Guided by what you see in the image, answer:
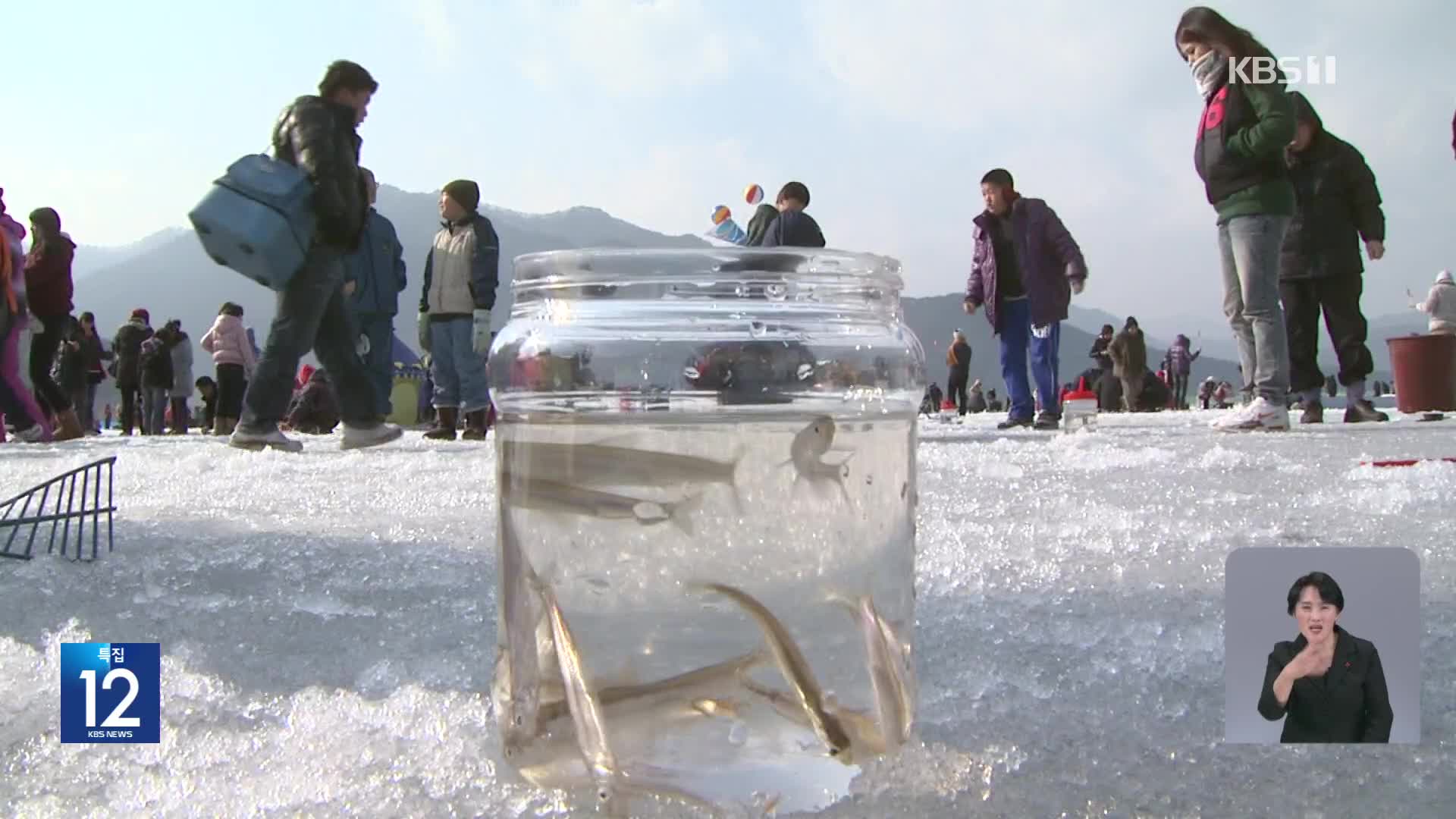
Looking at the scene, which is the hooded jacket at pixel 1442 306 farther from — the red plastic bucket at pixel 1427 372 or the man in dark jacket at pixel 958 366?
the man in dark jacket at pixel 958 366

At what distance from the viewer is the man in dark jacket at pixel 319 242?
11.9ft

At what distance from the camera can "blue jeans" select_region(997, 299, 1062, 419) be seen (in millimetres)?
5812

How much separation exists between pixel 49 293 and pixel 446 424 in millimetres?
2636

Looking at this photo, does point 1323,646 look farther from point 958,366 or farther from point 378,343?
point 958,366

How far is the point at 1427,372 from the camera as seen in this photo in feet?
21.0

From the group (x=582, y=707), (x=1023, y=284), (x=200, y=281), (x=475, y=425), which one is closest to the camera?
(x=582, y=707)

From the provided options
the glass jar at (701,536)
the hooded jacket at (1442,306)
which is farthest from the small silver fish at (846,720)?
the hooded jacket at (1442,306)

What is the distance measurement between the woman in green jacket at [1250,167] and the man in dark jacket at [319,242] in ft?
10.1

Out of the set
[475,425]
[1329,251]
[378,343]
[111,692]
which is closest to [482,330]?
[475,425]

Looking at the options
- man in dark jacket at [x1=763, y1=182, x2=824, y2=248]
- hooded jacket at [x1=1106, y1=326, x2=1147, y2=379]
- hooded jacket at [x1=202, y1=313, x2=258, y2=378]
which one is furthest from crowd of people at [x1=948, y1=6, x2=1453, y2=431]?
hooded jacket at [x1=202, y1=313, x2=258, y2=378]

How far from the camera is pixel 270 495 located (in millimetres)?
2455

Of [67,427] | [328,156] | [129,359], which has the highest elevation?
[328,156]

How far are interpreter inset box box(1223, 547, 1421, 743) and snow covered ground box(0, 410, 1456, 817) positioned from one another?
0.09 ft

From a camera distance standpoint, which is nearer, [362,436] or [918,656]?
[918,656]
